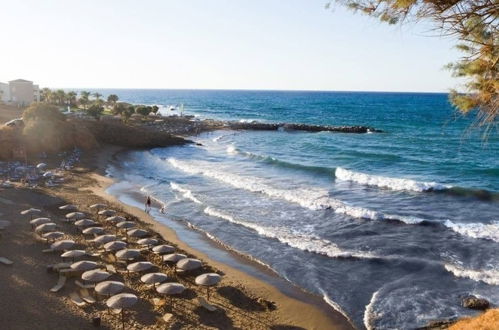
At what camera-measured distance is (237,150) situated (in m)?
60.5

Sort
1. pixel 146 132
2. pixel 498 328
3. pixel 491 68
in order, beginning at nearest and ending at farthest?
pixel 491 68 → pixel 498 328 → pixel 146 132

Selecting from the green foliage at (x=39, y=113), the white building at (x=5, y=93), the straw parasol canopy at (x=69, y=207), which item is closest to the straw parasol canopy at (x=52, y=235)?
the straw parasol canopy at (x=69, y=207)

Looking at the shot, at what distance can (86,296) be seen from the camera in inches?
675

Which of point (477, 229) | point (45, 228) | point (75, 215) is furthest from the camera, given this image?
point (477, 229)

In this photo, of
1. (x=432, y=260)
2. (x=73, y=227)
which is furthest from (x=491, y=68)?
(x=73, y=227)

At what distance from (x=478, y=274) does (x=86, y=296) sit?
17.1 metres

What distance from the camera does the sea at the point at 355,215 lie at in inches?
752

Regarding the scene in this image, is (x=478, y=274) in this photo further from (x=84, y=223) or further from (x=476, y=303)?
(x=84, y=223)

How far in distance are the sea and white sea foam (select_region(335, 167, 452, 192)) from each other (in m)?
0.11

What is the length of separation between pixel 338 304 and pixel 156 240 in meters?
9.92

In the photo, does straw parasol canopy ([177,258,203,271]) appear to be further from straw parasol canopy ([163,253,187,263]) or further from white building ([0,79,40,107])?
white building ([0,79,40,107])

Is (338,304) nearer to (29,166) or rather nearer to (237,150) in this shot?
(29,166)

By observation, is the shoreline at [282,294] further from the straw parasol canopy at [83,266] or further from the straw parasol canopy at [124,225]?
the straw parasol canopy at [83,266]

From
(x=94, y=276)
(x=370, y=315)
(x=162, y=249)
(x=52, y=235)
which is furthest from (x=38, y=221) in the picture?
(x=370, y=315)
